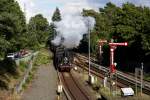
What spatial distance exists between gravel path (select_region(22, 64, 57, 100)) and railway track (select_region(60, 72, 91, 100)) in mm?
1229

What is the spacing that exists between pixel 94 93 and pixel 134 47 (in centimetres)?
3025

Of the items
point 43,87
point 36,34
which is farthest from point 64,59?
point 36,34

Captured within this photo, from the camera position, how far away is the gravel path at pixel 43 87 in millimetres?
43938

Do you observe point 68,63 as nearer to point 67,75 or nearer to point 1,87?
point 67,75

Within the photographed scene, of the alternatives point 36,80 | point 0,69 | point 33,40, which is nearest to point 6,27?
point 0,69

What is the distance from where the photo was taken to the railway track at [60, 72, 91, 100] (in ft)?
146

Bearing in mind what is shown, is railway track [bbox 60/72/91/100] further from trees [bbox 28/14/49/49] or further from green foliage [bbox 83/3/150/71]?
trees [bbox 28/14/49/49]

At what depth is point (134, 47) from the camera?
7631 centimetres

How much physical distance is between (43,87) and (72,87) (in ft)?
10.9

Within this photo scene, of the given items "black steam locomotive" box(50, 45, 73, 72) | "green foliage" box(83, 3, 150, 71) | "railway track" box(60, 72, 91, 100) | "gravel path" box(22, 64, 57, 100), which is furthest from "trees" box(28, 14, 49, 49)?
"railway track" box(60, 72, 91, 100)

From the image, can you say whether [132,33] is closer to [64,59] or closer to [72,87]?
[64,59]

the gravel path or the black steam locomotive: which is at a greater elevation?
the black steam locomotive

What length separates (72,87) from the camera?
52.5 meters

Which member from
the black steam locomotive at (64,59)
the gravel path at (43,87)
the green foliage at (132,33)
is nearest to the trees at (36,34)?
the green foliage at (132,33)
